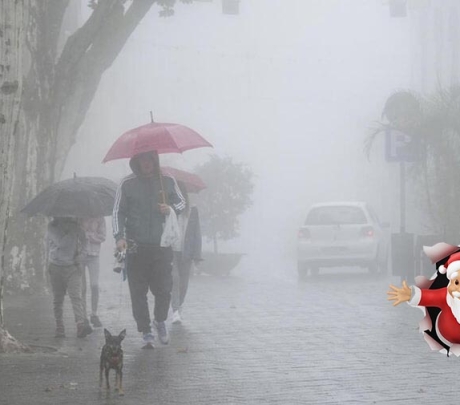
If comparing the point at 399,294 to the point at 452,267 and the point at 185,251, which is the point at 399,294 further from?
the point at 185,251

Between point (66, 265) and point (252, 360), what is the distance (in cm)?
289

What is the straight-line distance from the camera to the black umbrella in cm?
1299

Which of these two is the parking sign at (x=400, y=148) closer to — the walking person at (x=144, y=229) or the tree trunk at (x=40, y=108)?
the tree trunk at (x=40, y=108)

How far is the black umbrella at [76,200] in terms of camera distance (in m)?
13.0

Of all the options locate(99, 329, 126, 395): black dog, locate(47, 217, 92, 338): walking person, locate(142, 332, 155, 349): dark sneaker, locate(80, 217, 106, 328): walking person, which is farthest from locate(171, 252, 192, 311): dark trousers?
locate(99, 329, 126, 395): black dog

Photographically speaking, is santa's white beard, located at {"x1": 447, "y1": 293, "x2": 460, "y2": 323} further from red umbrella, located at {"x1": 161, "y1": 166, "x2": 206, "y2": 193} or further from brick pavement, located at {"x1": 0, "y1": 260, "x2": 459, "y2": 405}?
red umbrella, located at {"x1": 161, "y1": 166, "x2": 206, "y2": 193}

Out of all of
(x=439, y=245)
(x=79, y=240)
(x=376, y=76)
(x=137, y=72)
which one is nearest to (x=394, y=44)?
(x=376, y=76)

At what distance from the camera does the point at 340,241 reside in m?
26.7

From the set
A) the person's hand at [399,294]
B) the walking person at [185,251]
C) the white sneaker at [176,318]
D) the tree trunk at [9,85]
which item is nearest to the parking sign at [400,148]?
the walking person at [185,251]

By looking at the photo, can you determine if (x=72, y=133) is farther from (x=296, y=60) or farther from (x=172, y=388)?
(x=296, y=60)

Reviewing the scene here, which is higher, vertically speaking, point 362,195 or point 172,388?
point 172,388

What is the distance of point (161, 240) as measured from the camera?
1191cm

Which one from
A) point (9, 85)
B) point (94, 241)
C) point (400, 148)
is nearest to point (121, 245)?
point (9, 85)

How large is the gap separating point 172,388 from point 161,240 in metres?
2.67
